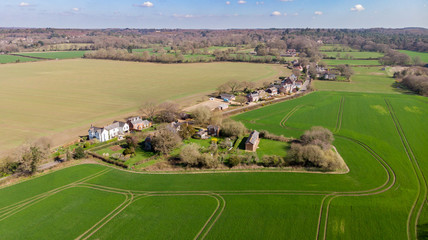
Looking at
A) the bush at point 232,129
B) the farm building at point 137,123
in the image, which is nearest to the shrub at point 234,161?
the bush at point 232,129

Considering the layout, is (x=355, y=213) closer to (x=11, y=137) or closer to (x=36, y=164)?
(x=36, y=164)

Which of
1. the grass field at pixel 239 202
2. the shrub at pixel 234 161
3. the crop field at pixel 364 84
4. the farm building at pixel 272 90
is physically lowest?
the grass field at pixel 239 202

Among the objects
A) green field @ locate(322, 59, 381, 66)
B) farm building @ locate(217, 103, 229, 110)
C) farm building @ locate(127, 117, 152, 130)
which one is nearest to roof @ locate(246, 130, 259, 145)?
farm building @ locate(217, 103, 229, 110)

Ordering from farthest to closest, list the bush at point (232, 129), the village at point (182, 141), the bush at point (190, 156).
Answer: the bush at point (232, 129), the village at point (182, 141), the bush at point (190, 156)

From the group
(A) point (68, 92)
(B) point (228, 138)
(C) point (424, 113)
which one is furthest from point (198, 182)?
(A) point (68, 92)

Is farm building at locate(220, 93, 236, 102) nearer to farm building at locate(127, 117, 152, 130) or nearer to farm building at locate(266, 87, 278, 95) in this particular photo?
farm building at locate(266, 87, 278, 95)

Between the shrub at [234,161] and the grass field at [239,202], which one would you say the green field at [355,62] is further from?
the shrub at [234,161]

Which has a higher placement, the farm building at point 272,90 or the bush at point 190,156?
the farm building at point 272,90
